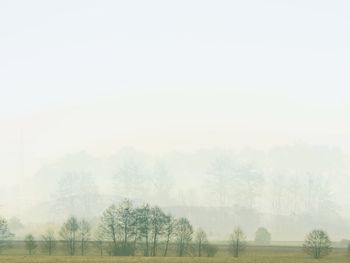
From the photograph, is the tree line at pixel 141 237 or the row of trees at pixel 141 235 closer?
the row of trees at pixel 141 235

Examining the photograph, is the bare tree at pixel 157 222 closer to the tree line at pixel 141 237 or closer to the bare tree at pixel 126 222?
the tree line at pixel 141 237

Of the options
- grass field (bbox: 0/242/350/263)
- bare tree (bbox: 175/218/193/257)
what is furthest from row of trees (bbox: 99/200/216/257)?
grass field (bbox: 0/242/350/263)

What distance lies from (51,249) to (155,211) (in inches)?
866

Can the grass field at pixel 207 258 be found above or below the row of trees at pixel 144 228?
below

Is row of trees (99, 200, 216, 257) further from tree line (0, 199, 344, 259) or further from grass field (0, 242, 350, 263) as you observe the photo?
grass field (0, 242, 350, 263)

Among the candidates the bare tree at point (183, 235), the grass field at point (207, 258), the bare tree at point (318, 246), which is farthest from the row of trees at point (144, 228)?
the bare tree at point (318, 246)

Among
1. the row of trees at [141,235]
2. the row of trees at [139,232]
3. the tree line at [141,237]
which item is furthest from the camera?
the row of trees at [139,232]

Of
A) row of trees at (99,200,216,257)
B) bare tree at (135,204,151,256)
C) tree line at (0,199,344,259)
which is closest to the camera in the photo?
tree line at (0,199,344,259)

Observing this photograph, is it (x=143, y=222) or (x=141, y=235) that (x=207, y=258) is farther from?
(x=143, y=222)

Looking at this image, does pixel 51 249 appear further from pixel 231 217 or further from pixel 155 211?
pixel 231 217

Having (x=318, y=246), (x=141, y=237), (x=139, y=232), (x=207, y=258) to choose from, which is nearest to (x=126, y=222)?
(x=139, y=232)

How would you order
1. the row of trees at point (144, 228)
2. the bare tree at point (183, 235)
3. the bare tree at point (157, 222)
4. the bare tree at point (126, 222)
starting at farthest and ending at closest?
the bare tree at point (157, 222) → the bare tree at point (126, 222) → the row of trees at point (144, 228) → the bare tree at point (183, 235)

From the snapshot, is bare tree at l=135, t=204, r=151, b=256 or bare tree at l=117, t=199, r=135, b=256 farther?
bare tree at l=117, t=199, r=135, b=256

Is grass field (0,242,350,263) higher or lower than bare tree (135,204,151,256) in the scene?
lower
